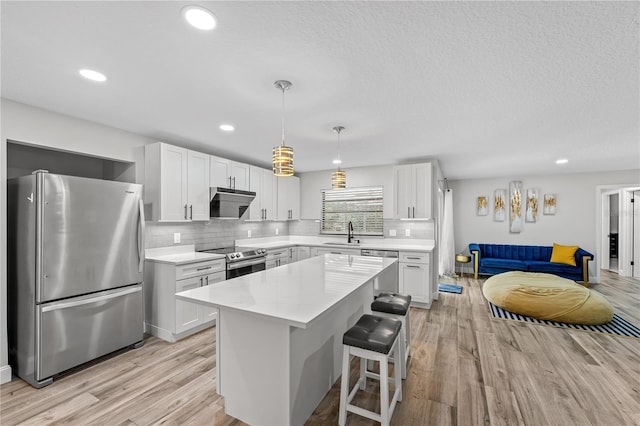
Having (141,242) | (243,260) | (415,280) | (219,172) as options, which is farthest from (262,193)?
(415,280)

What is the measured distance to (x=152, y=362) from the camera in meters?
2.77

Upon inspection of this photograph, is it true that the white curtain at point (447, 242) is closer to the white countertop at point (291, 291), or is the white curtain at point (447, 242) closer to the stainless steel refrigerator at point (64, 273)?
the white countertop at point (291, 291)

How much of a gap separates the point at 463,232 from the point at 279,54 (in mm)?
6986

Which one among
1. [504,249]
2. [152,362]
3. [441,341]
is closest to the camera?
[152,362]

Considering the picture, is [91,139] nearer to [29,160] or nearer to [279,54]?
[29,160]

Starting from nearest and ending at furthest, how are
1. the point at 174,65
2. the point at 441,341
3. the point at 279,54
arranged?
the point at 279,54, the point at 174,65, the point at 441,341

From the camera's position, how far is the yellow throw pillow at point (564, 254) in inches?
230

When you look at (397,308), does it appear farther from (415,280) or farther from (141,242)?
(141,242)

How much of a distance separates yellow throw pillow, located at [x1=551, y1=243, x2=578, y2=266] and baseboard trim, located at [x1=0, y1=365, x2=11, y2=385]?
8.44m

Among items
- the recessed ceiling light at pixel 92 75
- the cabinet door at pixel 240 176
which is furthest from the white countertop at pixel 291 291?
the cabinet door at pixel 240 176

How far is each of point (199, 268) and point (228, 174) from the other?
159 centimetres

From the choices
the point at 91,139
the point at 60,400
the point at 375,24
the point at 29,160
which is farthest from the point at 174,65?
the point at 60,400

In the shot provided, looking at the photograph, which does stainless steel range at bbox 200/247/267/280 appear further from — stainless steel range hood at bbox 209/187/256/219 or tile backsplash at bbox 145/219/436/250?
stainless steel range hood at bbox 209/187/256/219

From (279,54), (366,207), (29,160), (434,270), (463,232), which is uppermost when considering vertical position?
(279,54)
